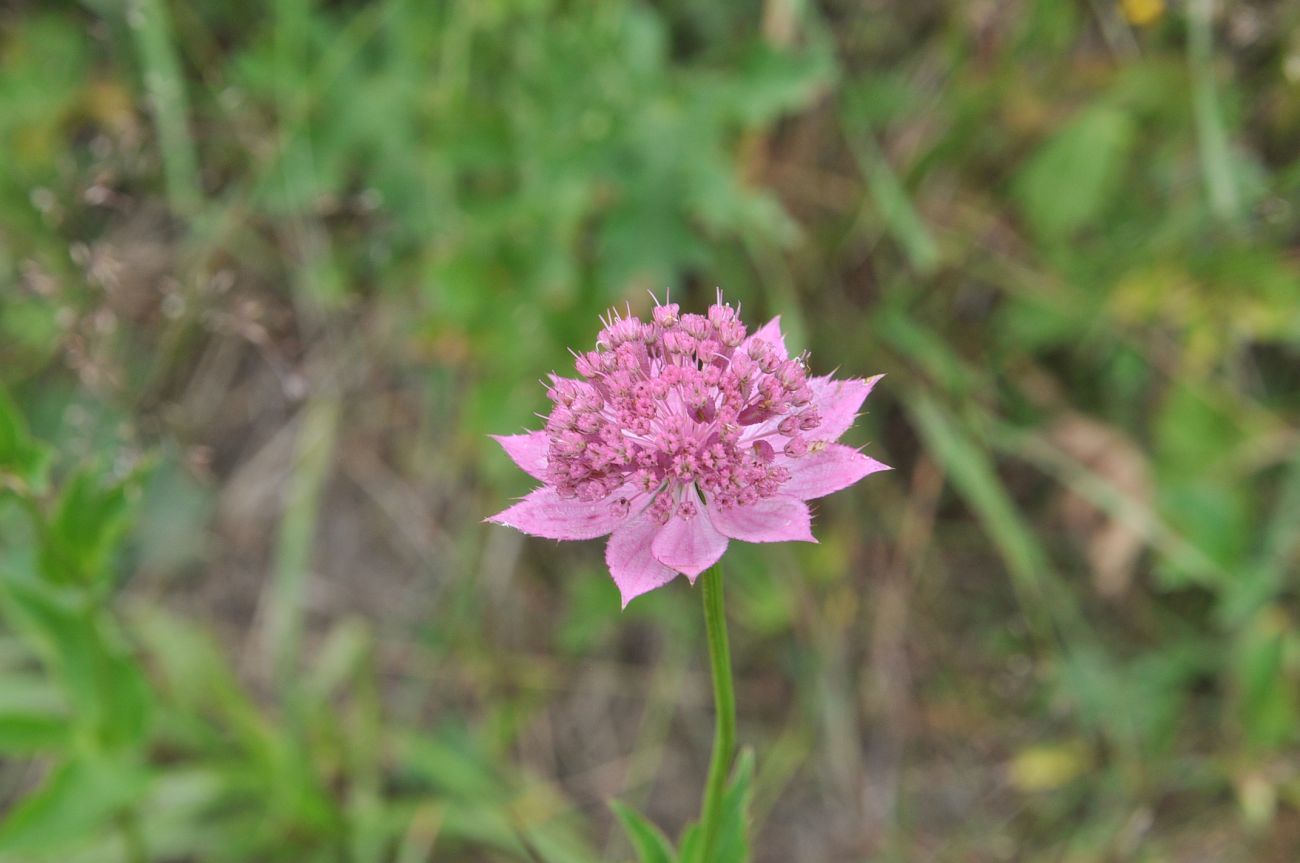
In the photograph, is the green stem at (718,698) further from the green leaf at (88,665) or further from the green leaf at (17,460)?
the green leaf at (88,665)

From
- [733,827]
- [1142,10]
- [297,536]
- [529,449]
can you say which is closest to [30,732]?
[297,536]

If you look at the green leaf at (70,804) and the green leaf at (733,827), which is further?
the green leaf at (70,804)

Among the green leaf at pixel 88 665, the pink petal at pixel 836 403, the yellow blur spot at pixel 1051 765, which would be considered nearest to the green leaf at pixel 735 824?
the pink petal at pixel 836 403

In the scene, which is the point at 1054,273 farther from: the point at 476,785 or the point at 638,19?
the point at 476,785

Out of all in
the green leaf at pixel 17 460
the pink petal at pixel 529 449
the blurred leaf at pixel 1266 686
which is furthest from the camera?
the blurred leaf at pixel 1266 686

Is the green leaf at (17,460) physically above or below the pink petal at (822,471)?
above

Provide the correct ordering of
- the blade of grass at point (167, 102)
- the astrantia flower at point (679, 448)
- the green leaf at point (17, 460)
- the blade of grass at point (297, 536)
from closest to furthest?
the astrantia flower at point (679, 448) → the green leaf at point (17, 460) → the blade of grass at point (167, 102) → the blade of grass at point (297, 536)

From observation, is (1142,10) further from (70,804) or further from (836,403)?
(70,804)

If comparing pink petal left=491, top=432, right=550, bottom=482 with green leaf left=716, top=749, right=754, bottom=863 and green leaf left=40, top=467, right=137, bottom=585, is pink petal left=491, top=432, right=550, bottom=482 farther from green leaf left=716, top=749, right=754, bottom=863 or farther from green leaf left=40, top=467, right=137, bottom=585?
green leaf left=40, top=467, right=137, bottom=585

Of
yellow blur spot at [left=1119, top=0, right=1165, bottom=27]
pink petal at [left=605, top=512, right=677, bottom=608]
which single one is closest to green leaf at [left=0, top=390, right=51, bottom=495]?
pink petal at [left=605, top=512, right=677, bottom=608]
